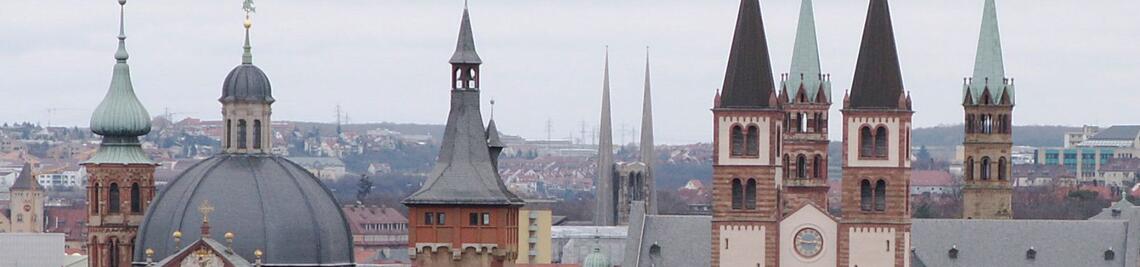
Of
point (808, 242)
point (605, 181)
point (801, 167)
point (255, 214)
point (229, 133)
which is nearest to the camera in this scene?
point (255, 214)

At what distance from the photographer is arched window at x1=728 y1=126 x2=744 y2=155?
10125 cm

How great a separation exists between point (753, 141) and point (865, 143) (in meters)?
3.19

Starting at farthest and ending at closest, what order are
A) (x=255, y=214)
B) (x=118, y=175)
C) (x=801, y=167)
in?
(x=801, y=167) < (x=118, y=175) < (x=255, y=214)

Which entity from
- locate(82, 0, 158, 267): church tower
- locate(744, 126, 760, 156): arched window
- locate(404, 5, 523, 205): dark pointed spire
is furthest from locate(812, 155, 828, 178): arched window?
locate(404, 5, 523, 205): dark pointed spire

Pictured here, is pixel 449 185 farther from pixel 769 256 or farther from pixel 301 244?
pixel 769 256

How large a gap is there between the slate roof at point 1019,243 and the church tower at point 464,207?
92.4 ft

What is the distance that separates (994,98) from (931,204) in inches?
2395

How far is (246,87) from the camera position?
97.8m

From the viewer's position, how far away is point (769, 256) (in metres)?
102

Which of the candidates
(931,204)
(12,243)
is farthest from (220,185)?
(931,204)

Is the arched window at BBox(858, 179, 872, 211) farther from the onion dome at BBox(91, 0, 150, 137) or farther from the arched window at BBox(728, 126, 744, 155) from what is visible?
the onion dome at BBox(91, 0, 150, 137)

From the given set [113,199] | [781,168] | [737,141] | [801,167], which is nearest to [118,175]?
[113,199]

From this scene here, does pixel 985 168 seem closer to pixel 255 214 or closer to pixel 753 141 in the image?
pixel 753 141

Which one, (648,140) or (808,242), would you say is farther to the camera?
(648,140)
